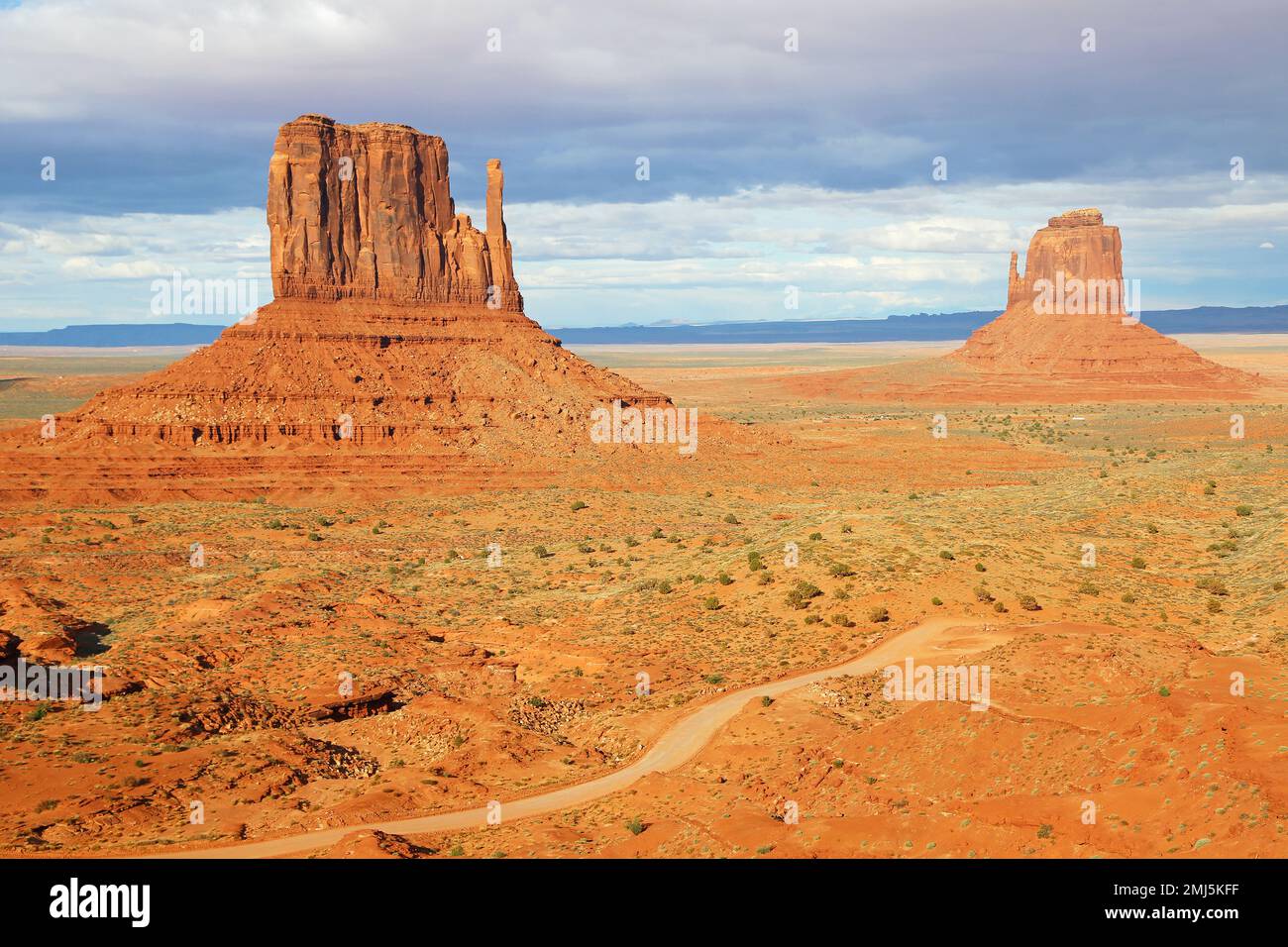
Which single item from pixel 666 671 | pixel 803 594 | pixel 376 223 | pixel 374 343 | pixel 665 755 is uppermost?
pixel 376 223

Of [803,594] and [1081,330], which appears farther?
[1081,330]

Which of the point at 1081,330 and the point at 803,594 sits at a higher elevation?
the point at 1081,330

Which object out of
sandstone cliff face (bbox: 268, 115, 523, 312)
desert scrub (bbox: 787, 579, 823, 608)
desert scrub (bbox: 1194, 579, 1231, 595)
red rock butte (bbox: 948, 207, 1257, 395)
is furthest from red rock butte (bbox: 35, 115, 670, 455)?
red rock butte (bbox: 948, 207, 1257, 395)

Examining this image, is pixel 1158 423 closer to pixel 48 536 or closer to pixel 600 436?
pixel 600 436

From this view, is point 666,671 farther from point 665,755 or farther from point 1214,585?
point 1214,585

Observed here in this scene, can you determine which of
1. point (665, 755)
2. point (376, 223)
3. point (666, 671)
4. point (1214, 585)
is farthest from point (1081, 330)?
point (665, 755)

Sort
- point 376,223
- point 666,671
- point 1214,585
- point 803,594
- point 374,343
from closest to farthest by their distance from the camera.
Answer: point 666,671, point 1214,585, point 803,594, point 374,343, point 376,223

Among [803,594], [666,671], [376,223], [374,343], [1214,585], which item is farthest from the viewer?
[376,223]
